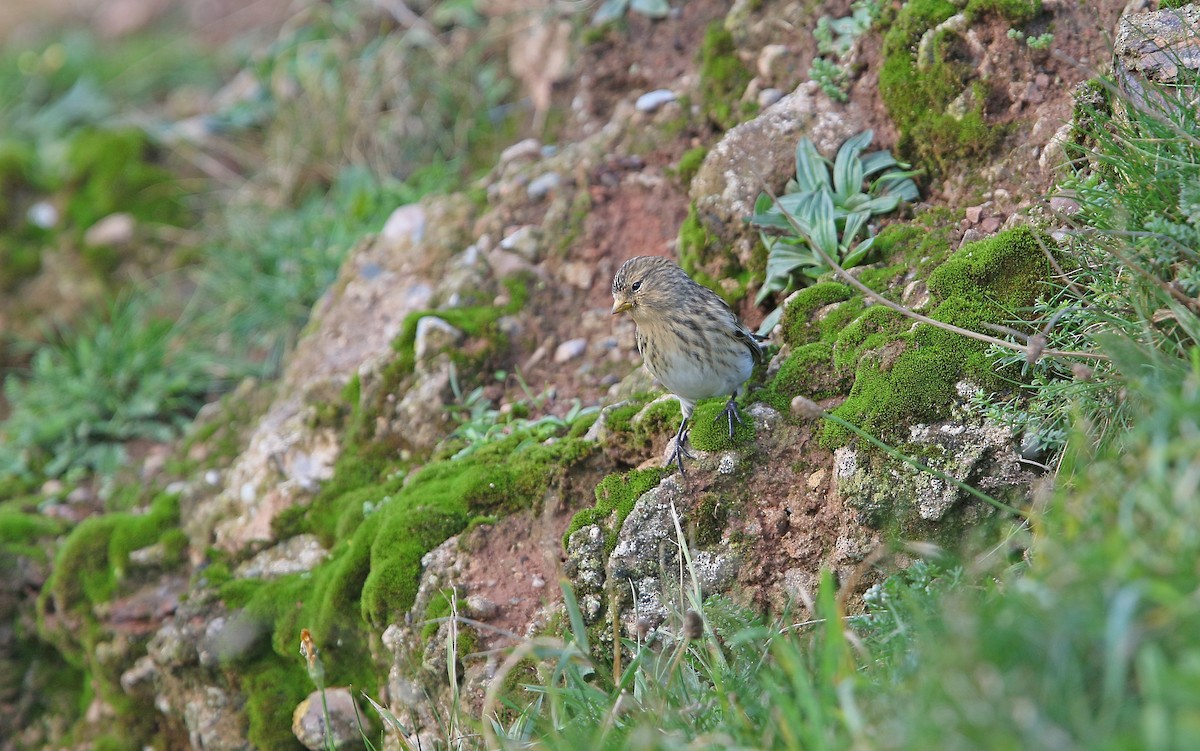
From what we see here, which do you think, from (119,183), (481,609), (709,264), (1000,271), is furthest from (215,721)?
(119,183)

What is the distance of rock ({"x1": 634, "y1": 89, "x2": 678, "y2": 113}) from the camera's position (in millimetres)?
6672

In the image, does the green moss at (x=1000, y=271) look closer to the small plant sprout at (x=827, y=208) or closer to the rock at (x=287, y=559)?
the small plant sprout at (x=827, y=208)

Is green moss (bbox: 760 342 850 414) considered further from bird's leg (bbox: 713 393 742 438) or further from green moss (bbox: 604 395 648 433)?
green moss (bbox: 604 395 648 433)

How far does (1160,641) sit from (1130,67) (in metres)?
3.04

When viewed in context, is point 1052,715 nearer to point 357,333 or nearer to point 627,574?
point 627,574

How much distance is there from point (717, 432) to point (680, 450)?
0.18 m

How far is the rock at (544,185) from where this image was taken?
22.2ft

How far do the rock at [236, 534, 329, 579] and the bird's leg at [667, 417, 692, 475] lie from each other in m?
2.18

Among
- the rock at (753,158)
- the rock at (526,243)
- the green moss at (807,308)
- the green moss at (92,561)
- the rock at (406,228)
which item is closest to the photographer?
the green moss at (807,308)

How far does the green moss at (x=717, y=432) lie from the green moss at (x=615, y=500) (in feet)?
0.63

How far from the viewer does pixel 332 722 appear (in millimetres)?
5180

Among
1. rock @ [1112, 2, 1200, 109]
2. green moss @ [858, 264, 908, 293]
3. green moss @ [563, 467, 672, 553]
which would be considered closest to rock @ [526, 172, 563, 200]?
green moss @ [858, 264, 908, 293]

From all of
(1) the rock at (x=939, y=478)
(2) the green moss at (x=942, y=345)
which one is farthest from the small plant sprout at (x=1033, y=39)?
(1) the rock at (x=939, y=478)

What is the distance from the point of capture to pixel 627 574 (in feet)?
14.8
